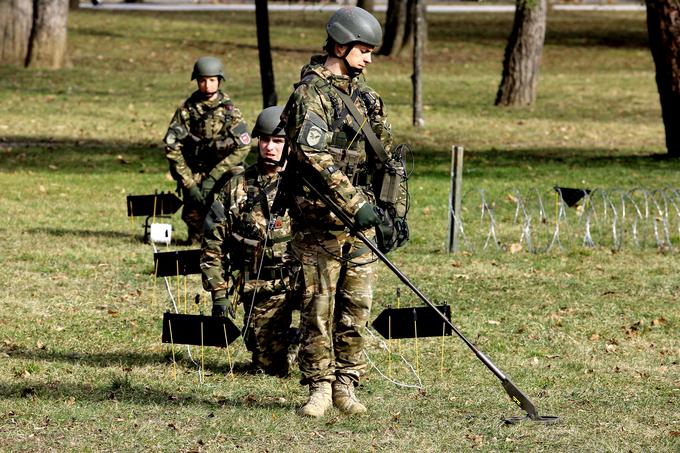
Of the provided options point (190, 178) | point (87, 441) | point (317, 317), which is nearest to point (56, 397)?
point (87, 441)

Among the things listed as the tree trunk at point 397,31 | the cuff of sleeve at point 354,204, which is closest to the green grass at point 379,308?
the cuff of sleeve at point 354,204

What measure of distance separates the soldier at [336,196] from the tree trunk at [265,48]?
13284mm

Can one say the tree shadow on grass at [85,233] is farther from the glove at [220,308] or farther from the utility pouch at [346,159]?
the utility pouch at [346,159]

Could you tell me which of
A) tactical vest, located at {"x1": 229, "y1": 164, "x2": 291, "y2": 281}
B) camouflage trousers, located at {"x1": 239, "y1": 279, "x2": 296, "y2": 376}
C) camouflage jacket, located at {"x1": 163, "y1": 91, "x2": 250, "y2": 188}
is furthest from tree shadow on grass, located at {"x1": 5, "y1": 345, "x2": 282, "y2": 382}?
camouflage jacket, located at {"x1": 163, "y1": 91, "x2": 250, "y2": 188}

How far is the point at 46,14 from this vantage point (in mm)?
29781

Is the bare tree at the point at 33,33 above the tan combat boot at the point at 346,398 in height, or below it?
above

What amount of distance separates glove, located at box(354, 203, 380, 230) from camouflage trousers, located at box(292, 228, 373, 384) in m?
0.39

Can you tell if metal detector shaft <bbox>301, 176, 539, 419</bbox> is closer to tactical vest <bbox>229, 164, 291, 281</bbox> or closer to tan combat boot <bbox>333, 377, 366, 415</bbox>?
tan combat boot <bbox>333, 377, 366, 415</bbox>

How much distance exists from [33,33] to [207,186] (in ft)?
61.8

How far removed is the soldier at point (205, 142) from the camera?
12.7 meters

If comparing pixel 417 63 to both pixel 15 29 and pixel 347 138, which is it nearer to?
pixel 15 29

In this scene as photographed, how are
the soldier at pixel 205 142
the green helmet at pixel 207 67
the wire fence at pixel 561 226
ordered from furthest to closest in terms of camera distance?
1. the wire fence at pixel 561 226
2. the soldier at pixel 205 142
3. the green helmet at pixel 207 67

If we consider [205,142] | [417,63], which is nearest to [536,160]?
[417,63]

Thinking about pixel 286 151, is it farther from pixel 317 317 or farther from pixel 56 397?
pixel 56 397
